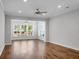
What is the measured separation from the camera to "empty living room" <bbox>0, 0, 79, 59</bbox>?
4.71m

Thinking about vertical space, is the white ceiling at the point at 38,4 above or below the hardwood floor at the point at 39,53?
above

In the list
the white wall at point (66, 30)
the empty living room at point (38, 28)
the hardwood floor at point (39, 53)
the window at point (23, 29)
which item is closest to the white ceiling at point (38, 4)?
the empty living room at point (38, 28)

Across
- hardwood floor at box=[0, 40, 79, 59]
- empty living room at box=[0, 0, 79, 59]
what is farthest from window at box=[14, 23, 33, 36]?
hardwood floor at box=[0, 40, 79, 59]

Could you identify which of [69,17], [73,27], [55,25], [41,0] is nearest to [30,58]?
[41,0]

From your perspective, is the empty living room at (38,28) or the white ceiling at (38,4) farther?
the empty living room at (38,28)

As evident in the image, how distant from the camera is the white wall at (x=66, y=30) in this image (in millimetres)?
6051

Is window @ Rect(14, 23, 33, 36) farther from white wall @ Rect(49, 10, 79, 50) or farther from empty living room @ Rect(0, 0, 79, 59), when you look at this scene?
white wall @ Rect(49, 10, 79, 50)

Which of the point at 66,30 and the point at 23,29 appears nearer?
the point at 66,30

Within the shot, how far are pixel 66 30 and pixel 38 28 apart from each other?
6.62 m

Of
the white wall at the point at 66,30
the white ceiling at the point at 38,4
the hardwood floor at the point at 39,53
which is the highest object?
the white ceiling at the point at 38,4

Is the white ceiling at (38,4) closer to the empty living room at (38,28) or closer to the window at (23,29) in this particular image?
the empty living room at (38,28)

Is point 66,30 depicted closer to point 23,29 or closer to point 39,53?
point 39,53

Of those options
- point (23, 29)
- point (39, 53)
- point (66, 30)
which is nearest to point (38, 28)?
point (23, 29)

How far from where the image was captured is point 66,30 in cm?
700
